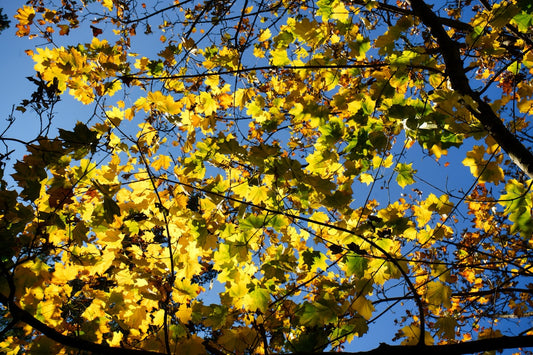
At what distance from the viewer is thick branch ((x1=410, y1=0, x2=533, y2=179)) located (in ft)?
6.84

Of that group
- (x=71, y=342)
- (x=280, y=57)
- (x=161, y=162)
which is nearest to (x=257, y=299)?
(x=71, y=342)

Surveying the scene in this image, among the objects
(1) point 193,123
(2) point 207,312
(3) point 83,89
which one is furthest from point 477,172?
(3) point 83,89

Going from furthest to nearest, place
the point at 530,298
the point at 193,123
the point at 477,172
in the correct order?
the point at 530,298 < the point at 193,123 < the point at 477,172

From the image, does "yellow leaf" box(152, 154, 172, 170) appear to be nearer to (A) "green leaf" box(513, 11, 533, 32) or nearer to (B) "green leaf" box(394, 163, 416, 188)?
(B) "green leaf" box(394, 163, 416, 188)

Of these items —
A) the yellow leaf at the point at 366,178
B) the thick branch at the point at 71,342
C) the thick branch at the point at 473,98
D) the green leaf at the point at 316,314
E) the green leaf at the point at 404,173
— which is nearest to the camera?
the thick branch at the point at 71,342

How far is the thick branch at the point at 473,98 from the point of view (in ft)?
6.84

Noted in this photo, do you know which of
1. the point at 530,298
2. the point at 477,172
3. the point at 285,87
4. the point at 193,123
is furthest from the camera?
the point at 530,298

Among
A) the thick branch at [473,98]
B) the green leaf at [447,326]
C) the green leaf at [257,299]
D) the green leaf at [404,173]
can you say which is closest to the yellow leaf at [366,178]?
the green leaf at [404,173]

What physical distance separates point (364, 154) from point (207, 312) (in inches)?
60.5

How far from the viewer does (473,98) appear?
7.45 ft

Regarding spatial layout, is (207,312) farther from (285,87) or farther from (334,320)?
(285,87)

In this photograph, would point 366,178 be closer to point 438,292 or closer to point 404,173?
point 404,173

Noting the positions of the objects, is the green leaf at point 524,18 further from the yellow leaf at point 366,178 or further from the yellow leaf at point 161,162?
the yellow leaf at point 161,162

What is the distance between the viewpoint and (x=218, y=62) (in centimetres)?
277
